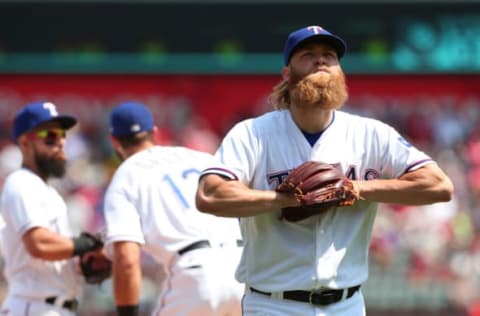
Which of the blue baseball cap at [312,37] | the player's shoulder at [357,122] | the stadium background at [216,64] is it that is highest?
the stadium background at [216,64]

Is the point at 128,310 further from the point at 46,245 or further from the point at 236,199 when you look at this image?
the point at 236,199

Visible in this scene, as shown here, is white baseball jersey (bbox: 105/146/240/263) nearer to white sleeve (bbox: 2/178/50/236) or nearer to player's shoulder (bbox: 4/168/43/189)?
white sleeve (bbox: 2/178/50/236)

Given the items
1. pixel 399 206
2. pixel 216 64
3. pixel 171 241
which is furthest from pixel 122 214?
pixel 216 64

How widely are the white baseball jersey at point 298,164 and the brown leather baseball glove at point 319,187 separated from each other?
0.55 feet

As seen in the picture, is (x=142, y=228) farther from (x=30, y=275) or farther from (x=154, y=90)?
(x=154, y=90)

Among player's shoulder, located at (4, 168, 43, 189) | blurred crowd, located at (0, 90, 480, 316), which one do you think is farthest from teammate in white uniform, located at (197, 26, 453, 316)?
blurred crowd, located at (0, 90, 480, 316)

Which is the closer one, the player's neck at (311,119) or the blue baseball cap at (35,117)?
the player's neck at (311,119)

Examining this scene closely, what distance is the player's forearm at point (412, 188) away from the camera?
4.98 metres

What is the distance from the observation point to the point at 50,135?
7043 millimetres

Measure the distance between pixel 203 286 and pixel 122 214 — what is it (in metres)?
0.56

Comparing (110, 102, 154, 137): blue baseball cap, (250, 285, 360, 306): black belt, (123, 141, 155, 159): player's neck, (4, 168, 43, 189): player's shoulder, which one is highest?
(110, 102, 154, 137): blue baseball cap

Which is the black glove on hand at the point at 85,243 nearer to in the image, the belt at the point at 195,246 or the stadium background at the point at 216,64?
the belt at the point at 195,246

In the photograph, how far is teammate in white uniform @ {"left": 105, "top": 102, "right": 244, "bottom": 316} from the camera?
6.24m

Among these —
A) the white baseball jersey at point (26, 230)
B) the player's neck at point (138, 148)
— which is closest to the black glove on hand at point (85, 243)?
the white baseball jersey at point (26, 230)
